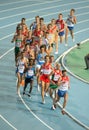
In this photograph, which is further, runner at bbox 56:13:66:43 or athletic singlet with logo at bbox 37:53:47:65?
Result: runner at bbox 56:13:66:43

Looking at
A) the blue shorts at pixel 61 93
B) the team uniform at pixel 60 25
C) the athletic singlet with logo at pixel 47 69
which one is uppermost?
the team uniform at pixel 60 25

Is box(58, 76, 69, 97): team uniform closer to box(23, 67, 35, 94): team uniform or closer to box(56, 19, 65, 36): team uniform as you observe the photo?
box(23, 67, 35, 94): team uniform

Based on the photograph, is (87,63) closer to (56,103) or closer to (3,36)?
(56,103)

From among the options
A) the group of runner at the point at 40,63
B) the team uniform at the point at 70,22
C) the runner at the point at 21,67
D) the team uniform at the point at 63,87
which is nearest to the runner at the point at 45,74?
the group of runner at the point at 40,63

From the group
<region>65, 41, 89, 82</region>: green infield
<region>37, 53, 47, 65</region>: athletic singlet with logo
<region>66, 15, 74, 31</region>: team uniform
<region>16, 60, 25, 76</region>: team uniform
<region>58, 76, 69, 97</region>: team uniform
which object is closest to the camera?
<region>58, 76, 69, 97</region>: team uniform

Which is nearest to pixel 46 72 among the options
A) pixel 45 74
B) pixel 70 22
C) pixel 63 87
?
pixel 45 74

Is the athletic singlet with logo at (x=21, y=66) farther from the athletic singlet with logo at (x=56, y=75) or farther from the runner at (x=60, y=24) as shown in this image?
the runner at (x=60, y=24)

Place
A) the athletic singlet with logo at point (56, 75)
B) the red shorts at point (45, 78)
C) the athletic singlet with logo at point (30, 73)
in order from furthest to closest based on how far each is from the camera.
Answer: the athletic singlet with logo at point (30, 73)
the red shorts at point (45, 78)
the athletic singlet with logo at point (56, 75)

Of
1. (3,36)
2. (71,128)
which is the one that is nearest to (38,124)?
(71,128)

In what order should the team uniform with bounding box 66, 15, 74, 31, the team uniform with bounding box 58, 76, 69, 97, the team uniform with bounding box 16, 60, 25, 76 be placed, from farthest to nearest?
the team uniform with bounding box 66, 15, 74, 31 < the team uniform with bounding box 16, 60, 25, 76 < the team uniform with bounding box 58, 76, 69, 97

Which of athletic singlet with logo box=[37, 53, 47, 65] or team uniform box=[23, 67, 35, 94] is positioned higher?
athletic singlet with logo box=[37, 53, 47, 65]

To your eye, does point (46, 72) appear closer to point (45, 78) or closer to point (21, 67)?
point (45, 78)

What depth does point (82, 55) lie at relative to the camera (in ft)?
64.8

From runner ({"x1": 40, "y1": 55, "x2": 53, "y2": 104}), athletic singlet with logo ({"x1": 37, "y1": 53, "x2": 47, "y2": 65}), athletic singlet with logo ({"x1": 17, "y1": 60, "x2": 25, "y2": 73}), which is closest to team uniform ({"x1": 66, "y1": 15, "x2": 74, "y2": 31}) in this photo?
athletic singlet with logo ({"x1": 37, "y1": 53, "x2": 47, "y2": 65})
